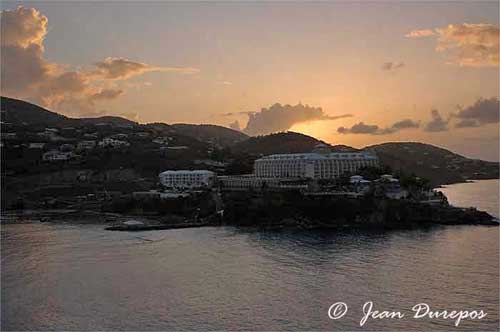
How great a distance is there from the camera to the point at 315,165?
4988 cm

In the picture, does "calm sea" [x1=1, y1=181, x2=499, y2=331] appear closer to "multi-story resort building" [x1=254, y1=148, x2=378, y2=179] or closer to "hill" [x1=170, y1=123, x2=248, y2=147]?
"multi-story resort building" [x1=254, y1=148, x2=378, y2=179]

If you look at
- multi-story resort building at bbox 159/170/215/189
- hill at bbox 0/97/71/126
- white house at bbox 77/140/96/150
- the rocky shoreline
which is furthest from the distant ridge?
the rocky shoreline

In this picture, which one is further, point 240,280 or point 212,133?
point 212,133

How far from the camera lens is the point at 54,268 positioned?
21172mm

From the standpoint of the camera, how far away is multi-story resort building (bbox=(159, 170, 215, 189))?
51094mm

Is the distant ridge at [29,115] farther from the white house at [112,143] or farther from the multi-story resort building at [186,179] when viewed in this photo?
the multi-story resort building at [186,179]

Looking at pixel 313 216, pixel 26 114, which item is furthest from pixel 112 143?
pixel 313 216

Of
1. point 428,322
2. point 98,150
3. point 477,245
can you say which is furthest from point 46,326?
point 98,150

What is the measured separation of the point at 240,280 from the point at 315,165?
3144 centimetres

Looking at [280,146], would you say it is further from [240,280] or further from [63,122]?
[240,280]

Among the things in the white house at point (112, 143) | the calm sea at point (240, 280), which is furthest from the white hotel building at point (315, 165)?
the white house at point (112, 143)

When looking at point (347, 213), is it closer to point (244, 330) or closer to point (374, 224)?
point (374, 224)

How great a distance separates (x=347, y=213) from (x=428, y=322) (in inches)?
806

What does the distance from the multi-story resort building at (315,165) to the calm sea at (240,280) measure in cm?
2008
